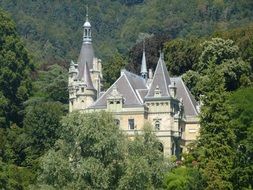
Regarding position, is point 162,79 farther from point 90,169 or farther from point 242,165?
point 90,169

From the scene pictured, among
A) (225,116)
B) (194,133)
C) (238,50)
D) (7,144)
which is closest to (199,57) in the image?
(238,50)

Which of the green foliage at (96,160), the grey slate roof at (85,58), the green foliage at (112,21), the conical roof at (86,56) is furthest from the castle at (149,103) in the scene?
the green foliage at (112,21)

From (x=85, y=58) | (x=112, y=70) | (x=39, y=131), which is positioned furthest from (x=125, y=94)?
(x=112, y=70)

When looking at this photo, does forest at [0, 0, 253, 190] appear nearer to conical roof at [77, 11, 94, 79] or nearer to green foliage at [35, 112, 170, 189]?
green foliage at [35, 112, 170, 189]

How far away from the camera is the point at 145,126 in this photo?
62969 millimetres

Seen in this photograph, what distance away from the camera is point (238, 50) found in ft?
287

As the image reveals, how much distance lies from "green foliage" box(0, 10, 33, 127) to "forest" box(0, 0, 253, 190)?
0.31 feet

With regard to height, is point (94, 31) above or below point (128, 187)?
above

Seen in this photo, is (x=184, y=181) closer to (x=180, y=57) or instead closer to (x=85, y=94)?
(x=85, y=94)

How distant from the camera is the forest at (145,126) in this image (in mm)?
56375

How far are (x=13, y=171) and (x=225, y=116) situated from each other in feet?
53.9

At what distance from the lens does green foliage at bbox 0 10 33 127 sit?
92000 millimetres

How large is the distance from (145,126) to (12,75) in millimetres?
Result: 34371

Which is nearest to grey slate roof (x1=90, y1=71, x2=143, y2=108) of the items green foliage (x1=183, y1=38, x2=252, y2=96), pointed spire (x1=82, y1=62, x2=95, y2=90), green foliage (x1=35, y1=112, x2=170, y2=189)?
pointed spire (x1=82, y1=62, x2=95, y2=90)
